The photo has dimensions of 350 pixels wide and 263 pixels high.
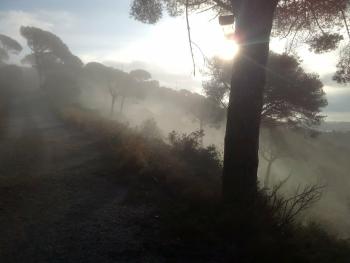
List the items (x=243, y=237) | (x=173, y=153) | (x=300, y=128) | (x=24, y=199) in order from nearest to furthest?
(x=243, y=237) < (x=24, y=199) < (x=173, y=153) < (x=300, y=128)

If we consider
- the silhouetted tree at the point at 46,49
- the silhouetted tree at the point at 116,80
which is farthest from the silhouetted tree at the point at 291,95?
the silhouetted tree at the point at 46,49

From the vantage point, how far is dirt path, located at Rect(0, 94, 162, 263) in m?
5.09

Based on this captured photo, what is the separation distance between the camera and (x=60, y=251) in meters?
5.08

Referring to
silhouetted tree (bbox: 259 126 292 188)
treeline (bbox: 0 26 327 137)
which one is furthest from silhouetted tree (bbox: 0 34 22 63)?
silhouetted tree (bbox: 259 126 292 188)

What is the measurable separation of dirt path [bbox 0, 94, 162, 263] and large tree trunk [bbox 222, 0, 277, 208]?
1.72 m

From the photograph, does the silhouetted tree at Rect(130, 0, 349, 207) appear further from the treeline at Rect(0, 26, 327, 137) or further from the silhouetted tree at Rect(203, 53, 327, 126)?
the silhouetted tree at Rect(203, 53, 327, 126)

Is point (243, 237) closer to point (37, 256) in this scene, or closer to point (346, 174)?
point (37, 256)

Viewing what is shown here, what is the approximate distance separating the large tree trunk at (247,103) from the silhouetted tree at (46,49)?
165 feet

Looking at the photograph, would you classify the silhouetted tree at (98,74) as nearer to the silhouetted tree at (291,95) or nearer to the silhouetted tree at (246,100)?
the silhouetted tree at (291,95)

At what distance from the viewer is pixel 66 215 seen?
637cm

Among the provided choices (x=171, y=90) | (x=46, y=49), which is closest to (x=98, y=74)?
(x=46, y=49)

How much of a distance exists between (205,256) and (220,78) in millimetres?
24458

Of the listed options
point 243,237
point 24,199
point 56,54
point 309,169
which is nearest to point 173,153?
point 24,199

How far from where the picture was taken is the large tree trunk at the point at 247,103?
21.0 feet
